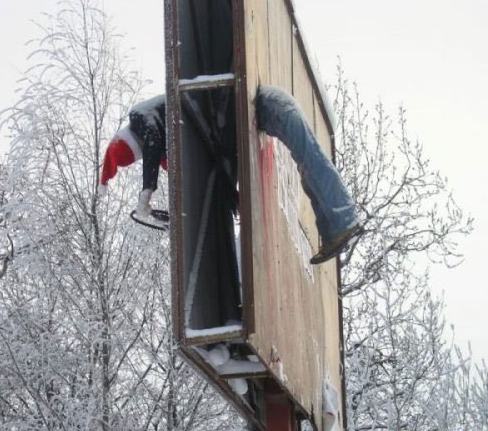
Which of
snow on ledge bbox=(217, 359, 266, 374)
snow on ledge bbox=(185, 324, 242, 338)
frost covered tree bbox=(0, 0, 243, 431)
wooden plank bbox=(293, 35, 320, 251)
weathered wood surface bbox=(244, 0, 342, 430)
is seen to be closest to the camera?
snow on ledge bbox=(185, 324, 242, 338)

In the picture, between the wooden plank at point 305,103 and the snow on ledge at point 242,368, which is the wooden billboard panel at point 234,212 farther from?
the wooden plank at point 305,103

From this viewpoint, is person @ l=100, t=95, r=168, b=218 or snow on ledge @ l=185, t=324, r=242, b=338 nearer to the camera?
snow on ledge @ l=185, t=324, r=242, b=338

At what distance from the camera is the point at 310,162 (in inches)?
209

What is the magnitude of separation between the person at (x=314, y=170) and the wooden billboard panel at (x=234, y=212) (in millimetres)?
99

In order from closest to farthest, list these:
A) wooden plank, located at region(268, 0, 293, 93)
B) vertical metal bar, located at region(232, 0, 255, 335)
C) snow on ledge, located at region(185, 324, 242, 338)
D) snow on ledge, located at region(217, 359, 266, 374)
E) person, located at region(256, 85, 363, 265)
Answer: snow on ledge, located at region(185, 324, 242, 338), vertical metal bar, located at region(232, 0, 255, 335), snow on ledge, located at region(217, 359, 266, 374), person, located at region(256, 85, 363, 265), wooden plank, located at region(268, 0, 293, 93)

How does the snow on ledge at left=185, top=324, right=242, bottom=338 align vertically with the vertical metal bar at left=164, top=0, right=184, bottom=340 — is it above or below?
below

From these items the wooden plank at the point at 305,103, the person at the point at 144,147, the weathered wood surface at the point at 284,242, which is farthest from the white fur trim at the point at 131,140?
the wooden plank at the point at 305,103

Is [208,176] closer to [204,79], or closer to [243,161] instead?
[243,161]

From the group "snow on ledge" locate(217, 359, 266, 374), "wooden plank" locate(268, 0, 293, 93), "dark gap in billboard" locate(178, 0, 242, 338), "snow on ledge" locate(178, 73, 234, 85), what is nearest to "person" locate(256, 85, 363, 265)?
"dark gap in billboard" locate(178, 0, 242, 338)

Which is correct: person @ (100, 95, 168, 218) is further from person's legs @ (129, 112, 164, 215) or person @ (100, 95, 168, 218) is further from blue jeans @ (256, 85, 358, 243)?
blue jeans @ (256, 85, 358, 243)

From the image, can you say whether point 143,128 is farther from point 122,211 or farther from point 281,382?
point 122,211

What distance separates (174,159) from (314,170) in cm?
94

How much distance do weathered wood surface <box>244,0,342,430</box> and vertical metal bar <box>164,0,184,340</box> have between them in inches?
13.4

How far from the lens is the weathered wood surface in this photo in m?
4.97
